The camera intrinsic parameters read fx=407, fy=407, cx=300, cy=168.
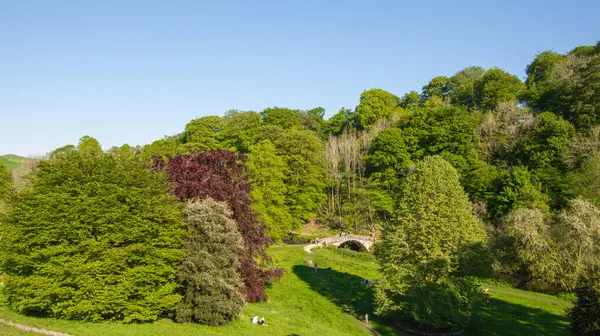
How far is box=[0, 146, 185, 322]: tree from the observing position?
67.2 feet

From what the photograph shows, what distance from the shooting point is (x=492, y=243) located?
41.2 m

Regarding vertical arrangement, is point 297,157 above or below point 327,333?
above

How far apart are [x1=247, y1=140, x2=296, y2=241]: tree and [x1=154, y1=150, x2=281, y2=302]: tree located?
16.0 metres

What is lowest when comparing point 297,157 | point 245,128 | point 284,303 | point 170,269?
point 284,303

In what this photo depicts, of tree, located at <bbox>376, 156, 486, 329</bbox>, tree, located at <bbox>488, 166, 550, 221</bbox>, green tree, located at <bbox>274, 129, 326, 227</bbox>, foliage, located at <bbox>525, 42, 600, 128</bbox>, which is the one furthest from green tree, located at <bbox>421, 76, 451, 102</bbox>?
tree, located at <bbox>376, 156, 486, 329</bbox>

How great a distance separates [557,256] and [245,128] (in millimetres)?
57726

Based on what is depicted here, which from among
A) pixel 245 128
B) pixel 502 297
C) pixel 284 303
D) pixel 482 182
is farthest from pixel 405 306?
pixel 245 128

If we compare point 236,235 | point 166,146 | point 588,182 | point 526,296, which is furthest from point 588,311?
point 166,146

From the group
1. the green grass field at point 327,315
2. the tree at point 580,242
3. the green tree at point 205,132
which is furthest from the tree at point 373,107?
the tree at point 580,242

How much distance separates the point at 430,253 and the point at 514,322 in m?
8.88

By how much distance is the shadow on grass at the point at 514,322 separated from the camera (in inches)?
1088

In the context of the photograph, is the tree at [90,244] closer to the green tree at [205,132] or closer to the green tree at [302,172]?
the green tree at [302,172]

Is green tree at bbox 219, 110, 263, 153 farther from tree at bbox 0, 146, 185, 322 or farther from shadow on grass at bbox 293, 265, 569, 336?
tree at bbox 0, 146, 185, 322

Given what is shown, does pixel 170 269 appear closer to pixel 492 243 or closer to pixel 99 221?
pixel 99 221
